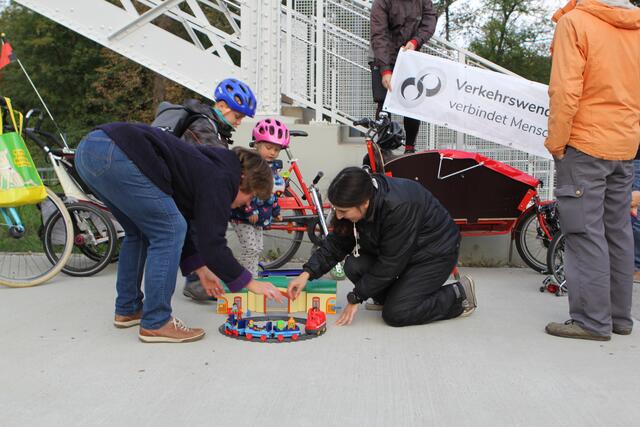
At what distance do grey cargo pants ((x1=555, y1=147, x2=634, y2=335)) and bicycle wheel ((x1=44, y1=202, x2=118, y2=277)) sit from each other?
3.81 metres

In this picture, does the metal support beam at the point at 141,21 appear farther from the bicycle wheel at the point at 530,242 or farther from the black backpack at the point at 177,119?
the bicycle wheel at the point at 530,242

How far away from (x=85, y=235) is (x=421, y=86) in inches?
133

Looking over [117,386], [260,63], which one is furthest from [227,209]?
[260,63]

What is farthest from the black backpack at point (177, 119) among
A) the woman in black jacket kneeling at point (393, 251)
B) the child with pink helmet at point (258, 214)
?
the woman in black jacket kneeling at point (393, 251)

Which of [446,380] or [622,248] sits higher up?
[622,248]

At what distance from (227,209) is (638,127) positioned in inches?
105

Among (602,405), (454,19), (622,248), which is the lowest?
(602,405)

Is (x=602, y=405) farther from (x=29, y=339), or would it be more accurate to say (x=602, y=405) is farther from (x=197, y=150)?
(x=29, y=339)

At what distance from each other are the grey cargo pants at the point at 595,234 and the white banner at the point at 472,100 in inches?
81.6

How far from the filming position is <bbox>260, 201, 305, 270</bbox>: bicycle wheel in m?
6.83

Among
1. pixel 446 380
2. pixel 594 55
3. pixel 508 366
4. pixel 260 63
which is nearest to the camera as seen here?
pixel 446 380

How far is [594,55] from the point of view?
14.6ft

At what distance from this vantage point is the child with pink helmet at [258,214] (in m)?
5.65

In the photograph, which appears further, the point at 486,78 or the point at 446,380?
the point at 486,78
